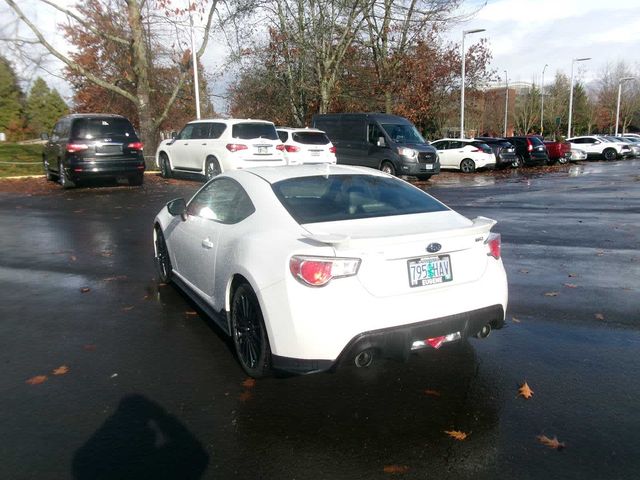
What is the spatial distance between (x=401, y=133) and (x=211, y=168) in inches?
302

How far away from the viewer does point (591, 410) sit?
356 centimetres

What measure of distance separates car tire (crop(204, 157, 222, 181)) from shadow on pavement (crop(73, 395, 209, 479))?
13920 millimetres

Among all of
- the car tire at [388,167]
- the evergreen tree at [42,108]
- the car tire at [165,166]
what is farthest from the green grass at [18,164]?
the evergreen tree at [42,108]

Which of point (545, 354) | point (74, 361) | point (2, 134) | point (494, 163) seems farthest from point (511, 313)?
point (2, 134)

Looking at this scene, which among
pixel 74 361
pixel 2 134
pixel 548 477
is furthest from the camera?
pixel 2 134

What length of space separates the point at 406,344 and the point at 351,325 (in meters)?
0.40

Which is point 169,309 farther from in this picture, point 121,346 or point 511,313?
point 511,313

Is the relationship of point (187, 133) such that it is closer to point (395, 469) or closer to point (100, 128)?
point (100, 128)

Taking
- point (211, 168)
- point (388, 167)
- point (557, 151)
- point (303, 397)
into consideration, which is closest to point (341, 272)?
point (303, 397)

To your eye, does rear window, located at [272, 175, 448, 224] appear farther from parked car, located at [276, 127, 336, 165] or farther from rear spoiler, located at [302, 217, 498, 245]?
parked car, located at [276, 127, 336, 165]

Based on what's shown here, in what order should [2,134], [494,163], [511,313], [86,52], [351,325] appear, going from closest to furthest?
1. [351,325]
2. [511,313]
3. [494,163]
4. [86,52]
5. [2,134]

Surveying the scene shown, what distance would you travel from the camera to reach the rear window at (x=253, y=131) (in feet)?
55.0

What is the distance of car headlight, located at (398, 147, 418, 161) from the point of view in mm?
20312

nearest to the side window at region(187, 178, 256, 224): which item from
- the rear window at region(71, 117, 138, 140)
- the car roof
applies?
the car roof
